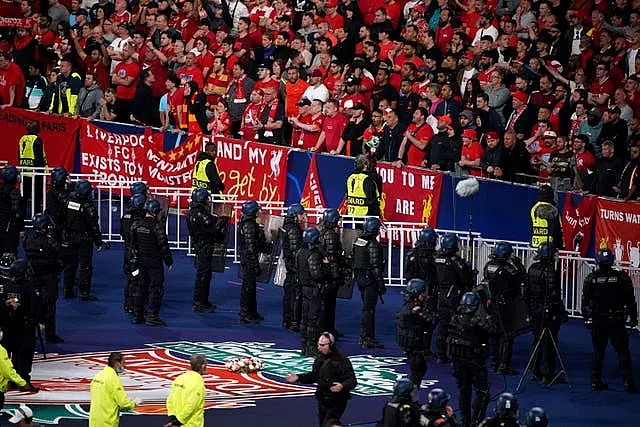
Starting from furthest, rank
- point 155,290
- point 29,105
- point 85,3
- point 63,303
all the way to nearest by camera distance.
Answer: point 85,3 → point 29,105 → point 63,303 → point 155,290

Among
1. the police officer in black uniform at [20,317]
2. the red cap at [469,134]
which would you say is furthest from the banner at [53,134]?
the police officer in black uniform at [20,317]

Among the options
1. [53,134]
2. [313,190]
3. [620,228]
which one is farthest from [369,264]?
[53,134]

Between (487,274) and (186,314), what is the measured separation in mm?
6362

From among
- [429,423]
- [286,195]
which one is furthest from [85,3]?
Answer: [429,423]

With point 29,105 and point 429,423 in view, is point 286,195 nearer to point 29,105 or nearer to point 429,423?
point 29,105

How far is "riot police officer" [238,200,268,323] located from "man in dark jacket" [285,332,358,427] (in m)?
7.46

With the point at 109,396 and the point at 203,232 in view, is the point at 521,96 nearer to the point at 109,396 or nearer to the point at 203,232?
the point at 203,232

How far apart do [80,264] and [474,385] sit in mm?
9626

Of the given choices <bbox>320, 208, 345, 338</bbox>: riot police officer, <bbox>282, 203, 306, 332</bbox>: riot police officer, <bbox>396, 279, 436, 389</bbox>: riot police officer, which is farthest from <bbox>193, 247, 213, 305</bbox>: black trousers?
<bbox>396, 279, 436, 389</bbox>: riot police officer

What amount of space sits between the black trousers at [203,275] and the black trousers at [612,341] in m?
7.21

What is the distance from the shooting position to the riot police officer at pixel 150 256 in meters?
25.8

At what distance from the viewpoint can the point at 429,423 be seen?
57.1ft

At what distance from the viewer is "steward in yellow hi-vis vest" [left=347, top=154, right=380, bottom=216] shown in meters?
28.0

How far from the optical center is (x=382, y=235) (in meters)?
29.5
